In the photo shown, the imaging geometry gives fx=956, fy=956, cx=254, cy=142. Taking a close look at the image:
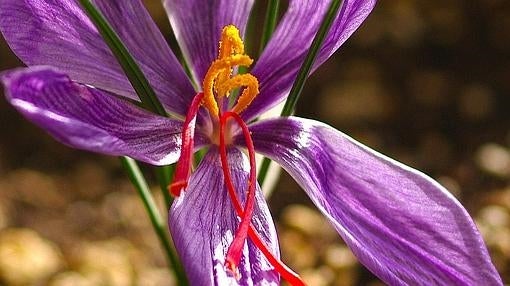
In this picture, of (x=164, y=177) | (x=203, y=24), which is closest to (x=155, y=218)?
(x=164, y=177)

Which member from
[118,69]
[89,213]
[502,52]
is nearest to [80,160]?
[89,213]

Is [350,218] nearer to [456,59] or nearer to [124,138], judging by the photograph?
[124,138]

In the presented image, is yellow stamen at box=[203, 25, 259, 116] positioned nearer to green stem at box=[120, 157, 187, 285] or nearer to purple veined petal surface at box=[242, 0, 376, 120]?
purple veined petal surface at box=[242, 0, 376, 120]

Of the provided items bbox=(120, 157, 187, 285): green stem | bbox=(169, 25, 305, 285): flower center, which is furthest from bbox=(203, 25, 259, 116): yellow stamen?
bbox=(120, 157, 187, 285): green stem

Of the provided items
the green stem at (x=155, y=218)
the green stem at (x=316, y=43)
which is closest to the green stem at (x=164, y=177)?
the green stem at (x=155, y=218)

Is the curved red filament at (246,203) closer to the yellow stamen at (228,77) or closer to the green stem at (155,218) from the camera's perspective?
the yellow stamen at (228,77)

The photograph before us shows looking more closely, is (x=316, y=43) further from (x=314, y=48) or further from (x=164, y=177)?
(x=164, y=177)
